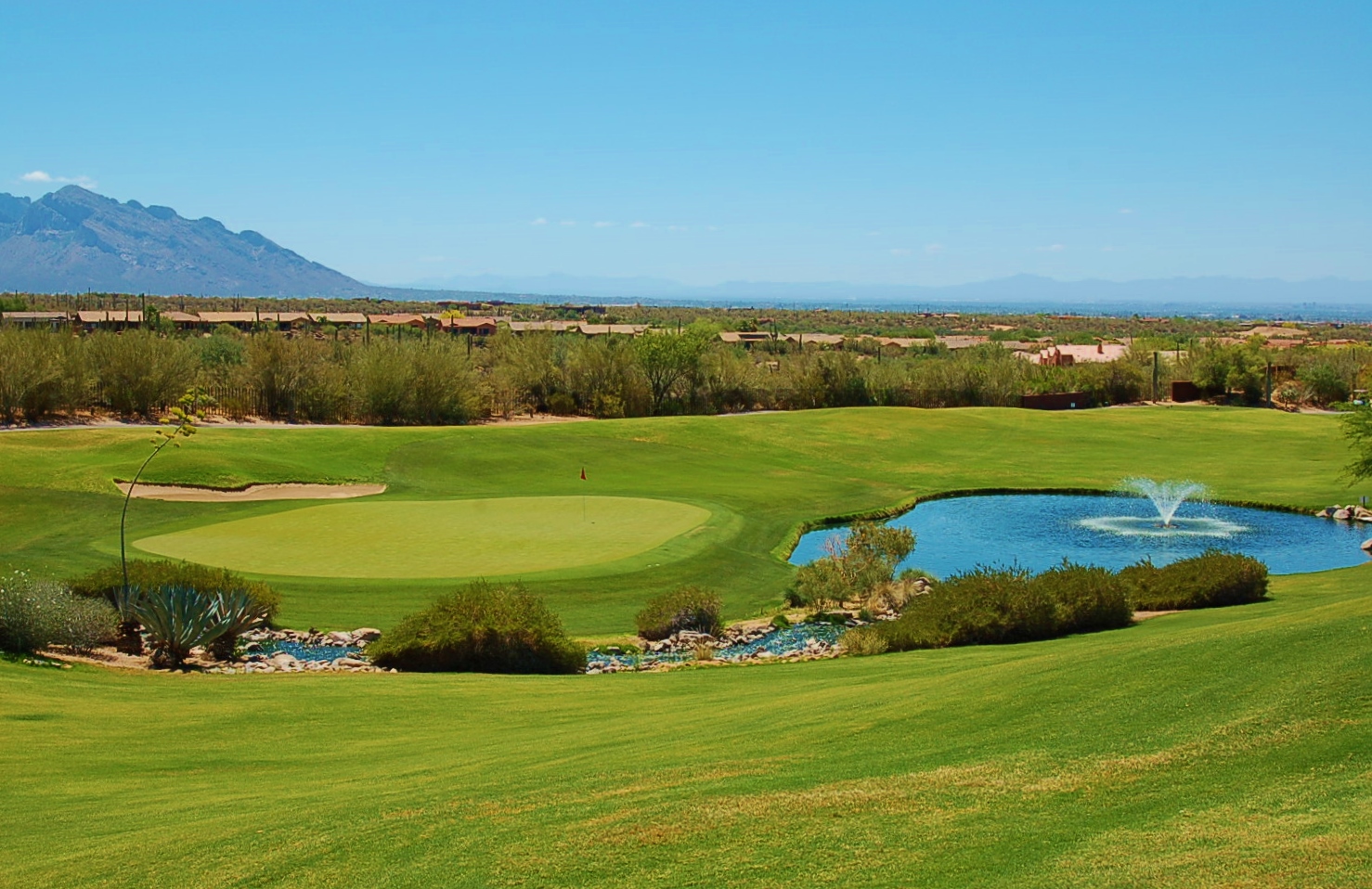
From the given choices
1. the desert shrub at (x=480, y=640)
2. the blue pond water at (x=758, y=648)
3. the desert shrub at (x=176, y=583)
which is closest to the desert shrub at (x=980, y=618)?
the blue pond water at (x=758, y=648)

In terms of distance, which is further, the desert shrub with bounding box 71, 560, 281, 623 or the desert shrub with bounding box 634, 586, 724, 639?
the desert shrub with bounding box 634, 586, 724, 639

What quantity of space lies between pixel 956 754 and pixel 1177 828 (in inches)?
109

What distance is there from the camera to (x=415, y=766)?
13.3 metres

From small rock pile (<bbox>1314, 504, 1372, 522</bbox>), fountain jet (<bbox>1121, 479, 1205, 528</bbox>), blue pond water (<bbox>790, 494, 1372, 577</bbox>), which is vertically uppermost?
fountain jet (<bbox>1121, 479, 1205, 528</bbox>)

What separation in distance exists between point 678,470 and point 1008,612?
30691 mm

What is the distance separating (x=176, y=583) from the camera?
80.1 ft

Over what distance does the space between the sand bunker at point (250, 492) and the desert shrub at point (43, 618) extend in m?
18.9

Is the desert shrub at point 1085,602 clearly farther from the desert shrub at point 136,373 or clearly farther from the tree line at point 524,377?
the desert shrub at point 136,373

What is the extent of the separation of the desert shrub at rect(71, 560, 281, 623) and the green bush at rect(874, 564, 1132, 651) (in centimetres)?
1270

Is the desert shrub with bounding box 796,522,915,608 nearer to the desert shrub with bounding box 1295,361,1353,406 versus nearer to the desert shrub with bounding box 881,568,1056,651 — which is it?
the desert shrub with bounding box 881,568,1056,651

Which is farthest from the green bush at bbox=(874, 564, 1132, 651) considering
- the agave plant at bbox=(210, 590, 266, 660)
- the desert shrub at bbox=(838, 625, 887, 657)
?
the agave plant at bbox=(210, 590, 266, 660)

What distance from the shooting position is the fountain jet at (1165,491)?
4491cm

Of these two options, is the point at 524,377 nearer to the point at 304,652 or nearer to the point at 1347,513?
the point at 1347,513

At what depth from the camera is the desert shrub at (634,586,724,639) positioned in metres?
25.8
